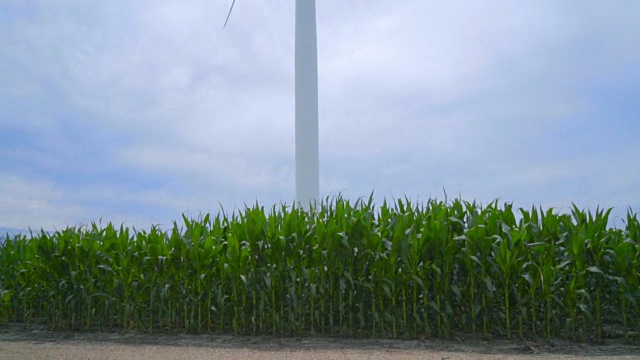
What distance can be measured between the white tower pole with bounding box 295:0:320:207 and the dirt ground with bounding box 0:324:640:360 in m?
4.33

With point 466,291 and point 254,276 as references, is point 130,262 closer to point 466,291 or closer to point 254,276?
point 254,276

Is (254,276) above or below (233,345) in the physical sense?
above

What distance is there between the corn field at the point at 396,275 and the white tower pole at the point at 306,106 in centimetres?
309

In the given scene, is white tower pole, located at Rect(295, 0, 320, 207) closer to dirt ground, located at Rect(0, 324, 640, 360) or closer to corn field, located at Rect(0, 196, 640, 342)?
corn field, located at Rect(0, 196, 640, 342)

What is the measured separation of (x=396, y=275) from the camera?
6281 millimetres

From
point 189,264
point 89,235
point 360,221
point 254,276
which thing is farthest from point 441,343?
point 89,235

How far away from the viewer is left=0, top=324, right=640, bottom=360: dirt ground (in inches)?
216

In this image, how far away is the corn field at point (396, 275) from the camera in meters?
6.23

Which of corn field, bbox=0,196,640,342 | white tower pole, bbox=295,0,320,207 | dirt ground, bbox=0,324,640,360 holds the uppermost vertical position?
white tower pole, bbox=295,0,320,207

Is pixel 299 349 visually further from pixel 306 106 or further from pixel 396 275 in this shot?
pixel 306 106

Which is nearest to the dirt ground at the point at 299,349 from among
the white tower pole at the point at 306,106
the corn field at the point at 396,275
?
the corn field at the point at 396,275

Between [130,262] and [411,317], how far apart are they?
3.81 metres

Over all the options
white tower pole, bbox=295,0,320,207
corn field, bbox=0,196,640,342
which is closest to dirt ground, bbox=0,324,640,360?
corn field, bbox=0,196,640,342

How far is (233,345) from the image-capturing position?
Answer: 6.11 metres
